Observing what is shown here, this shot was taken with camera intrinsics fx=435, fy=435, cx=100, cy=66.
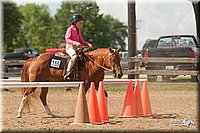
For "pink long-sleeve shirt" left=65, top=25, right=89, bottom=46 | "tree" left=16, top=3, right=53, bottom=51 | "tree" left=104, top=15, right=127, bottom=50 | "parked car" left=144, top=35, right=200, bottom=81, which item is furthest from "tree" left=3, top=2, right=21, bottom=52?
"tree" left=104, top=15, right=127, bottom=50

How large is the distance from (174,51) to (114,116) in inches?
420

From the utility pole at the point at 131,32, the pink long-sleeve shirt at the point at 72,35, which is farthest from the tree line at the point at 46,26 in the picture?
the pink long-sleeve shirt at the point at 72,35

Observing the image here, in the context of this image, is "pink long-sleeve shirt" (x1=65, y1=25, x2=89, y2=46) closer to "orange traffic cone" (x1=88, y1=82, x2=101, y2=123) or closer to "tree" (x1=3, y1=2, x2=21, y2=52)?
"orange traffic cone" (x1=88, y1=82, x2=101, y2=123)

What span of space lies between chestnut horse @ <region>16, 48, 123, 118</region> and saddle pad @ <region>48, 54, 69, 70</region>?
0.08 metres

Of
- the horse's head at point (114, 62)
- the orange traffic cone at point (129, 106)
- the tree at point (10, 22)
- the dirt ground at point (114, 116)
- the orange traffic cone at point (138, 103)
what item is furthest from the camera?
the tree at point (10, 22)

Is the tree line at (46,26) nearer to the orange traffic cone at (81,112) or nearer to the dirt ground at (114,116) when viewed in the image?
the dirt ground at (114,116)

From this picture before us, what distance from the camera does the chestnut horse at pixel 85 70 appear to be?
10.7 m

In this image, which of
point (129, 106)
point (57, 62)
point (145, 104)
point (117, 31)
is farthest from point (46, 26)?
point (129, 106)

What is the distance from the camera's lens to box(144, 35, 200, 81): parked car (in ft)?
64.3

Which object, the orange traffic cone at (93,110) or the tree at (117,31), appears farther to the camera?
the tree at (117,31)

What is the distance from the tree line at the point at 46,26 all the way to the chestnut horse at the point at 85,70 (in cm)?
3919

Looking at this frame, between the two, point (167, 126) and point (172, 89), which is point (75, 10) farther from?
point (167, 126)

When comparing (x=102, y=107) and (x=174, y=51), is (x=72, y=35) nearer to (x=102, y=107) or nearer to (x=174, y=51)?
(x=102, y=107)

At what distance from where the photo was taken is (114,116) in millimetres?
10516
